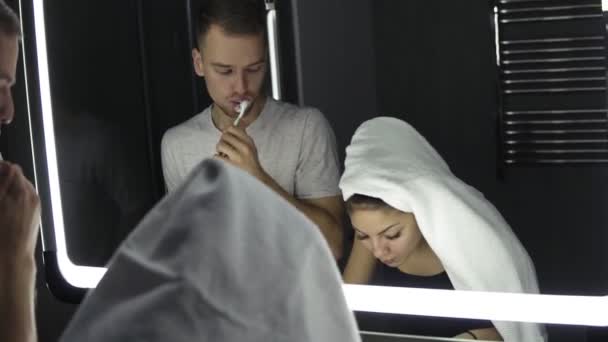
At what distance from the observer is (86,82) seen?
1.24 meters

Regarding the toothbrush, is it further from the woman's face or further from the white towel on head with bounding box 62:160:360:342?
the white towel on head with bounding box 62:160:360:342

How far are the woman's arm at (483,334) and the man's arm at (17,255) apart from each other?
1.63ft

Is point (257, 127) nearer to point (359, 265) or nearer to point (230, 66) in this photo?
point (230, 66)

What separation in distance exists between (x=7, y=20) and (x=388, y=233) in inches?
23.6

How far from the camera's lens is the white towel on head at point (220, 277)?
41cm

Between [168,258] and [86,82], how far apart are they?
870 millimetres

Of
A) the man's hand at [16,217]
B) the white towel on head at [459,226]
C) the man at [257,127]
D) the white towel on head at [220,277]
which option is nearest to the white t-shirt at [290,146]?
the man at [257,127]

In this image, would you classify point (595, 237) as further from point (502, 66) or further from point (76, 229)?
point (76, 229)

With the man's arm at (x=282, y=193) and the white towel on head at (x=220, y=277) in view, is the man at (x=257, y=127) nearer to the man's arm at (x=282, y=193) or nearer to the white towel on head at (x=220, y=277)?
the man's arm at (x=282, y=193)

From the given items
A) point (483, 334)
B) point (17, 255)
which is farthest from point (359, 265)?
point (17, 255)

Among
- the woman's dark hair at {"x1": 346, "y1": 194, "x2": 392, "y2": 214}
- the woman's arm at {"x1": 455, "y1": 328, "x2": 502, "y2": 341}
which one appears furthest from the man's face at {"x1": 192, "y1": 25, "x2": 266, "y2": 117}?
the woman's arm at {"x1": 455, "y1": 328, "x2": 502, "y2": 341}

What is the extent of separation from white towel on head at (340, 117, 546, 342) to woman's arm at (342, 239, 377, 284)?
3.5 inches

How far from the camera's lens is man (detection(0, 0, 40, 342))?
912 mm

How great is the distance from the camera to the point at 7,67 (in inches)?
44.9
